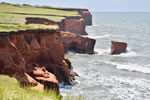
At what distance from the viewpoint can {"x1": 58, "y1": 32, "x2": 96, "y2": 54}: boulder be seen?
44406 mm

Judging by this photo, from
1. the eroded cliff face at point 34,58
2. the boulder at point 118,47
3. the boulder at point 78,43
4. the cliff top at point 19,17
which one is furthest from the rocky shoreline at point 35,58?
the boulder at point 118,47

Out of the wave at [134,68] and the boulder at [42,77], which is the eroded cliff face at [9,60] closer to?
the boulder at [42,77]

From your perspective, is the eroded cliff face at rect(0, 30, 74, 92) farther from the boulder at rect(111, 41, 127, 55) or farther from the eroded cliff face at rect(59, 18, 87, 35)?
the eroded cliff face at rect(59, 18, 87, 35)

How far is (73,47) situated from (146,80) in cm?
2014

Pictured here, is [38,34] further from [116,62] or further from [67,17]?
[67,17]

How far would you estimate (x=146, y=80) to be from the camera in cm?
2669

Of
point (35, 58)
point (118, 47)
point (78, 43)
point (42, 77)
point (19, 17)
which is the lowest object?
point (118, 47)

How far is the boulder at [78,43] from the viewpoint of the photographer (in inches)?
1748

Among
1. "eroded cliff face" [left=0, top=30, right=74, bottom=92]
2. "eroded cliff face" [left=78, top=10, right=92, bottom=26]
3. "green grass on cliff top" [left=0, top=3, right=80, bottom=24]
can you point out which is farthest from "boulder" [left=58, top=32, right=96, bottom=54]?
"eroded cliff face" [left=78, top=10, right=92, bottom=26]

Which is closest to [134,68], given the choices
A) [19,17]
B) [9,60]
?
[19,17]

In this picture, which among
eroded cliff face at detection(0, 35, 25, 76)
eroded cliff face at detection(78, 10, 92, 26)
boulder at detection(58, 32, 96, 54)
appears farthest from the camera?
eroded cliff face at detection(78, 10, 92, 26)

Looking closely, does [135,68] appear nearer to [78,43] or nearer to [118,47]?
[118,47]

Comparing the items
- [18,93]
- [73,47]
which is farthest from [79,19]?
[18,93]

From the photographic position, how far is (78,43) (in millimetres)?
44969
